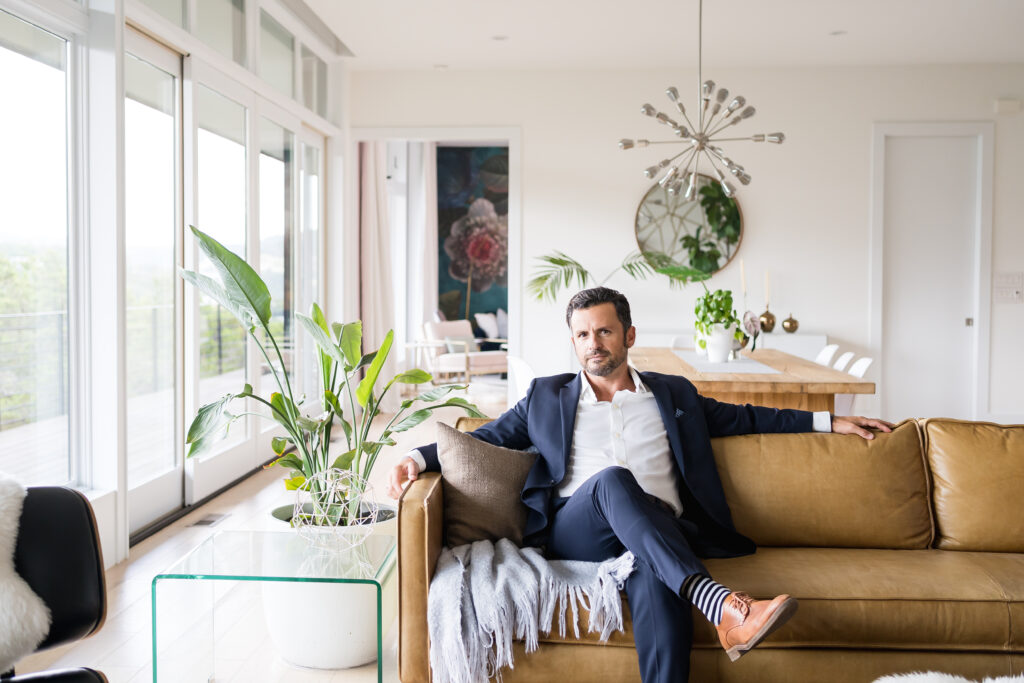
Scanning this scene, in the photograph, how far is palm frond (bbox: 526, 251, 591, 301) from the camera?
21.7 feet

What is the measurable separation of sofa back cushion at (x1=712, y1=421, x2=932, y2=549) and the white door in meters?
4.54

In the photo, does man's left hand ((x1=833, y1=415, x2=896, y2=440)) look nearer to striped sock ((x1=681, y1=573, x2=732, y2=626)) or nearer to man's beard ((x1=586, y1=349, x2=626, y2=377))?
man's beard ((x1=586, y1=349, x2=626, y2=377))

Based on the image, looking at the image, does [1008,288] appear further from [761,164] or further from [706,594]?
[706,594]

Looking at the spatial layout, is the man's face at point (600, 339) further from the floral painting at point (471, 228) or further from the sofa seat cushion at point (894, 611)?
the floral painting at point (471, 228)

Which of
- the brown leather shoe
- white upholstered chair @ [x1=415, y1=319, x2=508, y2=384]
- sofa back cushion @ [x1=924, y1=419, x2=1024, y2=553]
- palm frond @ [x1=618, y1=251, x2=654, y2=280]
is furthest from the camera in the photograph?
white upholstered chair @ [x1=415, y1=319, x2=508, y2=384]

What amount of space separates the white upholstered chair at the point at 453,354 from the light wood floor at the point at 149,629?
13.7 ft

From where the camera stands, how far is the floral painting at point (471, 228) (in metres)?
10.5

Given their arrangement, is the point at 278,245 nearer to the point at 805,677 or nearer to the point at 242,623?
the point at 242,623

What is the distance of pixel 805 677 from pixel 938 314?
539 cm

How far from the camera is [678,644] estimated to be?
1.96m


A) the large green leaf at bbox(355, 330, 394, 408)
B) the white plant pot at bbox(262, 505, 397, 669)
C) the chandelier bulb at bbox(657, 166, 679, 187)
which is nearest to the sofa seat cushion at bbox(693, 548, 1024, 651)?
the white plant pot at bbox(262, 505, 397, 669)

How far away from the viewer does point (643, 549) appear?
2.10m

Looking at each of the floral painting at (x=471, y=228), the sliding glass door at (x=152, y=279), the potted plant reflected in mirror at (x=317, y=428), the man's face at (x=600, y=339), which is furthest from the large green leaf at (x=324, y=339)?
the floral painting at (x=471, y=228)

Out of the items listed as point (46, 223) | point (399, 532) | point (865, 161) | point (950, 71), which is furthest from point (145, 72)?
point (950, 71)
